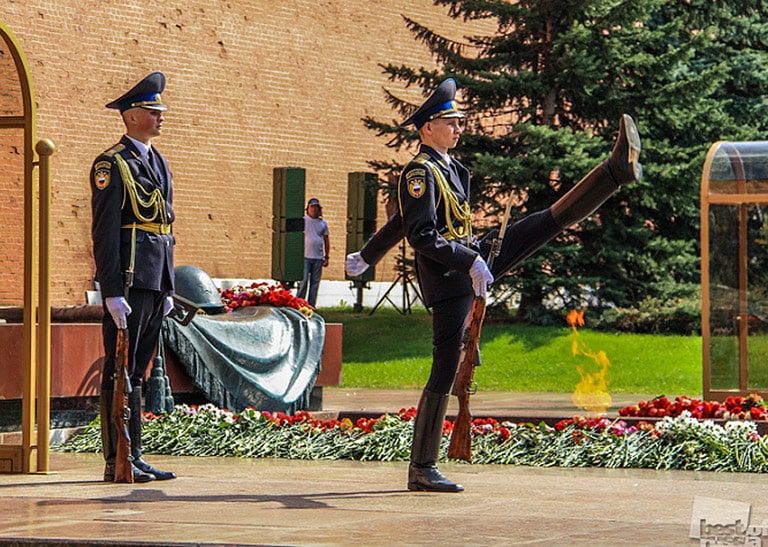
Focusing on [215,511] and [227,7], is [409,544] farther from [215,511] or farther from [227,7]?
[227,7]

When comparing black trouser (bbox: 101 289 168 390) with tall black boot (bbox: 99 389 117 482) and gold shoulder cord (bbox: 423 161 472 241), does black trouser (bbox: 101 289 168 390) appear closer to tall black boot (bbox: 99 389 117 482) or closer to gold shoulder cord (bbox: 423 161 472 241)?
tall black boot (bbox: 99 389 117 482)

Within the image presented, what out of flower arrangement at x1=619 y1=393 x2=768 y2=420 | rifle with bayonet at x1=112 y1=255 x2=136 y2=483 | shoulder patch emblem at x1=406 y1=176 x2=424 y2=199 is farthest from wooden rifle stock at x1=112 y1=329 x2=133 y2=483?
flower arrangement at x1=619 y1=393 x2=768 y2=420

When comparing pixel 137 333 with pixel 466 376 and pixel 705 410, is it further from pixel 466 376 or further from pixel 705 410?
pixel 705 410

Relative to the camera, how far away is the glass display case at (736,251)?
13750 millimetres

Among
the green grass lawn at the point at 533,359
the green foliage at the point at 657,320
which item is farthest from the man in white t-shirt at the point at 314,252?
the green foliage at the point at 657,320

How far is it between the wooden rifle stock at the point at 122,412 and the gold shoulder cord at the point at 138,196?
62 cm

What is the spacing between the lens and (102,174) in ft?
26.0

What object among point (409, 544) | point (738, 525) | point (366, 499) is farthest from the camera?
point (366, 499)

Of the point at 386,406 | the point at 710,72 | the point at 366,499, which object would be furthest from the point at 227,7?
the point at 366,499

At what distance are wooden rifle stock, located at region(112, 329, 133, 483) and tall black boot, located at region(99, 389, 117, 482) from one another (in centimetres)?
10

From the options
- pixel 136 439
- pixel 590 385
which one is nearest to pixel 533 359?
pixel 590 385

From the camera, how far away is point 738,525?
6.16 metres

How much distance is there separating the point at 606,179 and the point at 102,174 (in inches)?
102

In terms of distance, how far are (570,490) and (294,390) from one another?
4831 millimetres
